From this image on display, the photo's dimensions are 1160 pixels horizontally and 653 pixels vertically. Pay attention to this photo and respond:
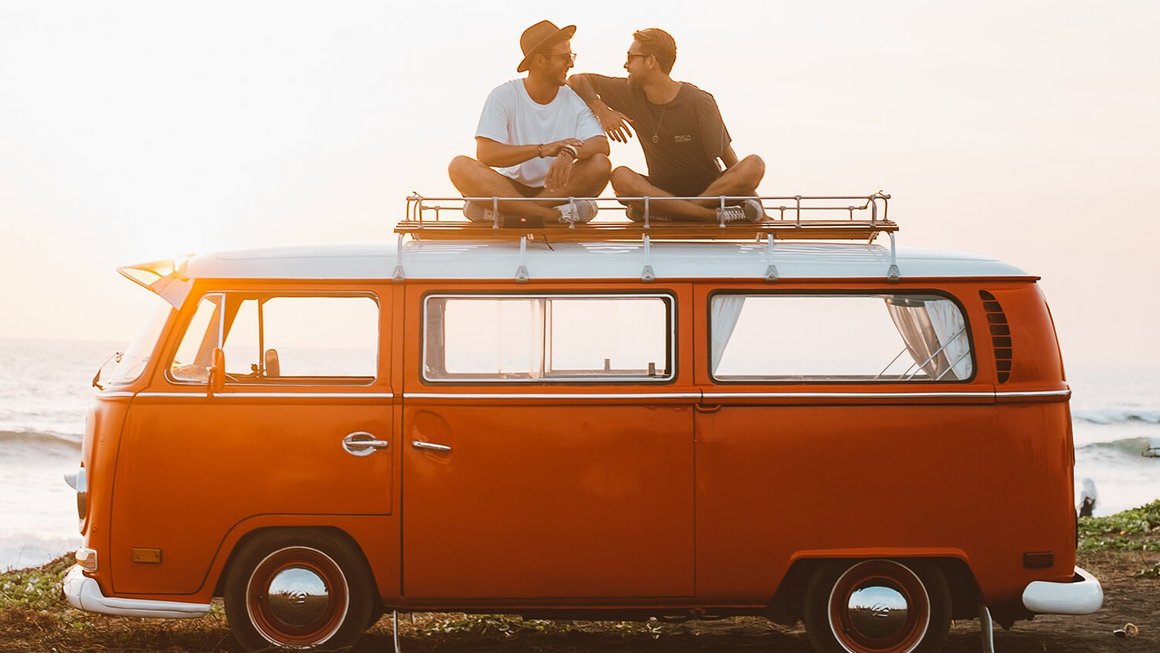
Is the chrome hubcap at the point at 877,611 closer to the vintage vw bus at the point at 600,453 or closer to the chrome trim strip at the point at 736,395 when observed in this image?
the vintage vw bus at the point at 600,453

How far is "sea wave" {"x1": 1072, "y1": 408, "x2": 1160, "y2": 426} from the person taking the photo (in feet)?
151

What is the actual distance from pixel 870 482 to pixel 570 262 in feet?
6.88

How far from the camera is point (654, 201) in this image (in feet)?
25.3

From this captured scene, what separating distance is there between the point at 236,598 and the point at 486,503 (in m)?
1.53

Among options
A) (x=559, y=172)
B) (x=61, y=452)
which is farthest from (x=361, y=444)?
(x=61, y=452)

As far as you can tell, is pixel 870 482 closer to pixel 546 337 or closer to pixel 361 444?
pixel 546 337

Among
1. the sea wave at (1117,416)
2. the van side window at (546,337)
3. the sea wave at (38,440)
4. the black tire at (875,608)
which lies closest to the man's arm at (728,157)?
the van side window at (546,337)

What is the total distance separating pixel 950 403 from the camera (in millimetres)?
7180

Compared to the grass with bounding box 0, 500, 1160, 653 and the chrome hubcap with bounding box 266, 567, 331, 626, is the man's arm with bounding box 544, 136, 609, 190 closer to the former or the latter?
the chrome hubcap with bounding box 266, 567, 331, 626

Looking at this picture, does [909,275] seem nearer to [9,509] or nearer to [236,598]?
[236,598]

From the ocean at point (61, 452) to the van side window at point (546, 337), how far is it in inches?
461

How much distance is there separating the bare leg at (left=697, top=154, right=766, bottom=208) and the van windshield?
3.36 metres

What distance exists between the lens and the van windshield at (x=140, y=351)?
730 centimetres

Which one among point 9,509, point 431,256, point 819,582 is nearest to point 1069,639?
point 819,582
